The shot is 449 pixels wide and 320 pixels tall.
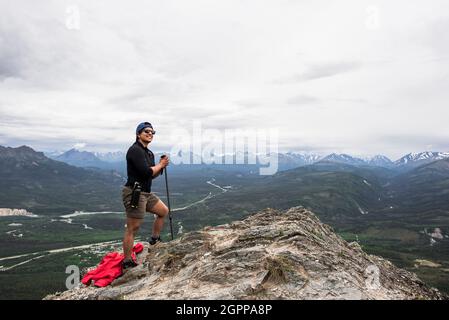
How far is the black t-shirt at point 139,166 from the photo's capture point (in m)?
14.8

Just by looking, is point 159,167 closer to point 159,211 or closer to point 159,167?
point 159,167

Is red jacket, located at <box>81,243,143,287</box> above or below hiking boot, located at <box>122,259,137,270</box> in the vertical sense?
below

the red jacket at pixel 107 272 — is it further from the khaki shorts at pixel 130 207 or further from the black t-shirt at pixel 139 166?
the black t-shirt at pixel 139 166

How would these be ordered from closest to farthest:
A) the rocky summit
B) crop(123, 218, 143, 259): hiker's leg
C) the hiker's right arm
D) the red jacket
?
the rocky summit → the hiker's right arm → crop(123, 218, 143, 259): hiker's leg → the red jacket

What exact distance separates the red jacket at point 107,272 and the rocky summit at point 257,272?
330 mm

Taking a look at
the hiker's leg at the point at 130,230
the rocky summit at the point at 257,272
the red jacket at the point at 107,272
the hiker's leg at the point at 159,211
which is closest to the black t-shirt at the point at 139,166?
the hiker's leg at the point at 159,211

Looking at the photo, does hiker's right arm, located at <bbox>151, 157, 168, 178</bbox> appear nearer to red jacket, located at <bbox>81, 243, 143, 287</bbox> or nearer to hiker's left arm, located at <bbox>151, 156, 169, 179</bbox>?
hiker's left arm, located at <bbox>151, 156, 169, 179</bbox>

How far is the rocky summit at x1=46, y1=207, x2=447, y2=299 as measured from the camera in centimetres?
1262

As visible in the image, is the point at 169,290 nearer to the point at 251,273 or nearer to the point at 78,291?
the point at 251,273

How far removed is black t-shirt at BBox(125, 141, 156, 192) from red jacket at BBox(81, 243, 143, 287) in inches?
156

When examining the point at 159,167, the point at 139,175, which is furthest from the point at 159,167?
the point at 139,175

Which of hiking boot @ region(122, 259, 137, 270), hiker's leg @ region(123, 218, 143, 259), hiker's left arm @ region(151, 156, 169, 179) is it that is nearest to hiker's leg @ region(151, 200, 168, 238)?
hiker's leg @ region(123, 218, 143, 259)

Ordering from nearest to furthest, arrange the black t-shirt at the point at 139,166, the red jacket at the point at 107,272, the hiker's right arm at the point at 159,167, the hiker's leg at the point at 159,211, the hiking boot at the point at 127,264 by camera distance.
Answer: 1. the black t-shirt at the point at 139,166
2. the hiker's right arm at the point at 159,167
3. the red jacket at the point at 107,272
4. the hiking boot at the point at 127,264
5. the hiker's leg at the point at 159,211
